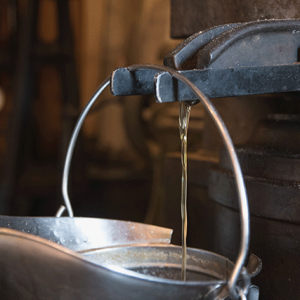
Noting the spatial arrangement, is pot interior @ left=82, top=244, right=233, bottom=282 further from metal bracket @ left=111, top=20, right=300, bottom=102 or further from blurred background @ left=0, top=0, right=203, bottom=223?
blurred background @ left=0, top=0, right=203, bottom=223

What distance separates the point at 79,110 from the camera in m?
2.27

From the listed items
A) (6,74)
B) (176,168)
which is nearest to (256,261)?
(176,168)

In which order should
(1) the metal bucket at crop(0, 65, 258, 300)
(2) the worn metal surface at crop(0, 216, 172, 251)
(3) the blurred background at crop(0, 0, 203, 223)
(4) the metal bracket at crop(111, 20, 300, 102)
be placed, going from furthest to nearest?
(3) the blurred background at crop(0, 0, 203, 223)
(2) the worn metal surface at crop(0, 216, 172, 251)
(4) the metal bracket at crop(111, 20, 300, 102)
(1) the metal bucket at crop(0, 65, 258, 300)

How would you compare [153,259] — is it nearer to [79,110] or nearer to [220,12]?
[220,12]

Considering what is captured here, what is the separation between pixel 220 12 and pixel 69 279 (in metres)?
0.67

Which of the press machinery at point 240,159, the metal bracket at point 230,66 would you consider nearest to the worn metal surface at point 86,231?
the press machinery at point 240,159

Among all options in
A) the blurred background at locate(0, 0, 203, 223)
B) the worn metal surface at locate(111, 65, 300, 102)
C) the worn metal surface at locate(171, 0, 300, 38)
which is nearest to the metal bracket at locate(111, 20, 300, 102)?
the worn metal surface at locate(111, 65, 300, 102)

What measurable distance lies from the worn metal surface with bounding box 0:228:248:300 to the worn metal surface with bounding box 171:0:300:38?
1.80ft

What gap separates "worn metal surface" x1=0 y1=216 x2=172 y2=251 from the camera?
2.32ft

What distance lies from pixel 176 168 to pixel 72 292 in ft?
2.29

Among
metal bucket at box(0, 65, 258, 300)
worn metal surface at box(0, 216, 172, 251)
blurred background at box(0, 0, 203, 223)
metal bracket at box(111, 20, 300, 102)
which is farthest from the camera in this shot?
blurred background at box(0, 0, 203, 223)

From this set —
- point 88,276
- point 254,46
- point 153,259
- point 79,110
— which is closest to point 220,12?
point 254,46

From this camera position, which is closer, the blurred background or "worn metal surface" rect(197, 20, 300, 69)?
"worn metal surface" rect(197, 20, 300, 69)

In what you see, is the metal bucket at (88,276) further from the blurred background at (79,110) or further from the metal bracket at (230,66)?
the blurred background at (79,110)
